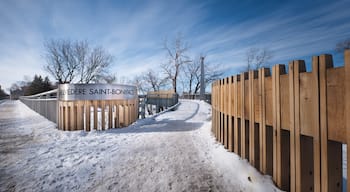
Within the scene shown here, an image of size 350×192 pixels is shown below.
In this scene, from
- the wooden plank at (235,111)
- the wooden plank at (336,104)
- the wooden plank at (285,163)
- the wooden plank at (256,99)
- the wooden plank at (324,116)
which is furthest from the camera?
the wooden plank at (235,111)

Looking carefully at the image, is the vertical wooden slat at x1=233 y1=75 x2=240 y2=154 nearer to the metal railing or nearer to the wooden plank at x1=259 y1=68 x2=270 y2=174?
the wooden plank at x1=259 y1=68 x2=270 y2=174

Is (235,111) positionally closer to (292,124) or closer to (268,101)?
(268,101)

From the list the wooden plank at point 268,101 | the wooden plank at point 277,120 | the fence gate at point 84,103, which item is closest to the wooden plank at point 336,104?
the wooden plank at point 277,120

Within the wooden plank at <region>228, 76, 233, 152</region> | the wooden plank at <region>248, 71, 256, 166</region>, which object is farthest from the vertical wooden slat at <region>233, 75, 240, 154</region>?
the wooden plank at <region>248, 71, 256, 166</region>

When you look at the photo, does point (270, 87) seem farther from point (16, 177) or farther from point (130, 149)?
point (16, 177)

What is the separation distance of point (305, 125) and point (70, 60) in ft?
97.3

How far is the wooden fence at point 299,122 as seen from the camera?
1.52 metres

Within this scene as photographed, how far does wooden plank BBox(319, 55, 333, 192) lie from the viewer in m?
1.57

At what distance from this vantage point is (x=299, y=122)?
1.85 meters

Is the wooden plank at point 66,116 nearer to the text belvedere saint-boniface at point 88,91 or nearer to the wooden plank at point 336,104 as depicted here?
the text belvedere saint-boniface at point 88,91

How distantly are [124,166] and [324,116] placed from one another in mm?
3035

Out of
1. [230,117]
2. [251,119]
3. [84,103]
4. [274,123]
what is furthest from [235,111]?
[84,103]

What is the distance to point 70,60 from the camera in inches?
999

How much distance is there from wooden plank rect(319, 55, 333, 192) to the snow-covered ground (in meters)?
0.73
